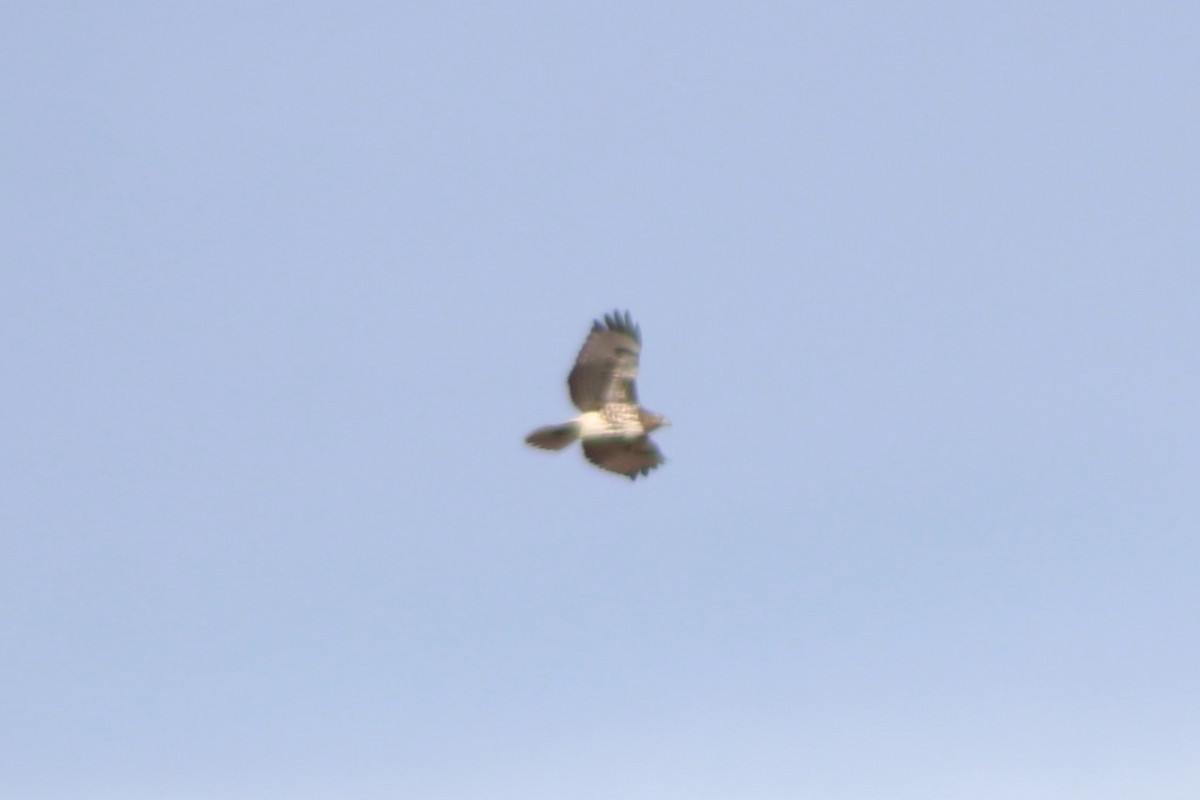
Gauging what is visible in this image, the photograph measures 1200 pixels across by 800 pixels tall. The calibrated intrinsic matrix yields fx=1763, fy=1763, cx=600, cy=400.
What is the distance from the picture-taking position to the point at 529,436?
27.9 m

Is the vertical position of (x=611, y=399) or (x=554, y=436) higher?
(x=611, y=399)

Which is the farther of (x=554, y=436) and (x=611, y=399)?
(x=611, y=399)

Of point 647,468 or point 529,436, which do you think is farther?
point 647,468

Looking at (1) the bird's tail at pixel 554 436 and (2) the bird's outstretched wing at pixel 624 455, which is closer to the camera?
(1) the bird's tail at pixel 554 436

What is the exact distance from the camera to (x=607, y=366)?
29203mm

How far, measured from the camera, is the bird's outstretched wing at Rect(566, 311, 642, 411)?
94.8ft

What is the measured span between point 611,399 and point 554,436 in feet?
4.88

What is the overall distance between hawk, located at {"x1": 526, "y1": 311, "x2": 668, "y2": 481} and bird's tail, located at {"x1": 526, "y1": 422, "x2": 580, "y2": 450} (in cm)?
8

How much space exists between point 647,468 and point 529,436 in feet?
9.52

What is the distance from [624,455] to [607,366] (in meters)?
1.59

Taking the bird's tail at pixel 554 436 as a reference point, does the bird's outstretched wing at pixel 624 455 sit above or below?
above

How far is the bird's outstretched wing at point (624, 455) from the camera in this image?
96.2ft

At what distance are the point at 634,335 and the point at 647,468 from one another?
2.31m

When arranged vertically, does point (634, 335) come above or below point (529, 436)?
above
